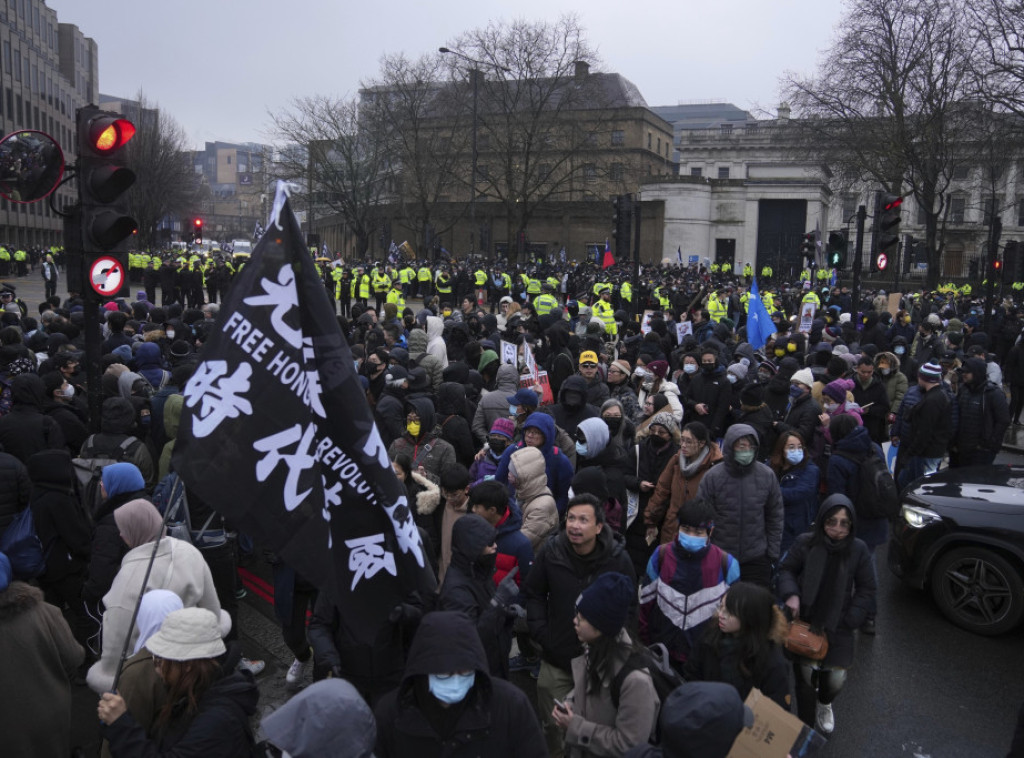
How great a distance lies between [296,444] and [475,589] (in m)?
1.53

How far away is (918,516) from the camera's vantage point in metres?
6.95

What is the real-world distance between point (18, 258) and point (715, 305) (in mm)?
37318

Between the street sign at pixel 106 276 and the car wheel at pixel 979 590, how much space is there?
22.1ft

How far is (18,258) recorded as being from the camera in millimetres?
41812

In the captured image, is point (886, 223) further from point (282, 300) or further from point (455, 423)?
point (282, 300)

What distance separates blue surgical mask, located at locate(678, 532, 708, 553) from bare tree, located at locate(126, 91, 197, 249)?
4714 centimetres

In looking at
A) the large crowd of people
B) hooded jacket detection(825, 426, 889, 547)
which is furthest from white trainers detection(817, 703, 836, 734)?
hooded jacket detection(825, 426, 889, 547)

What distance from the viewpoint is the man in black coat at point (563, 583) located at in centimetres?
434

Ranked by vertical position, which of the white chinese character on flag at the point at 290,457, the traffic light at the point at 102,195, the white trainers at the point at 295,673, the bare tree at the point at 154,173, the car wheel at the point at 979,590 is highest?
the bare tree at the point at 154,173

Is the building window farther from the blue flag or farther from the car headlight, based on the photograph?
the car headlight

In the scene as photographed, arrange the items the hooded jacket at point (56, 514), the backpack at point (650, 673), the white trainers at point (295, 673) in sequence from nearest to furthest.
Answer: the backpack at point (650, 673)
the hooded jacket at point (56, 514)
the white trainers at point (295, 673)

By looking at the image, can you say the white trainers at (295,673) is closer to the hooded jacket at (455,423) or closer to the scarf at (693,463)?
the hooded jacket at (455,423)

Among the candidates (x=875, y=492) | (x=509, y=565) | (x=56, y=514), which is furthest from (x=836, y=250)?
(x=56, y=514)

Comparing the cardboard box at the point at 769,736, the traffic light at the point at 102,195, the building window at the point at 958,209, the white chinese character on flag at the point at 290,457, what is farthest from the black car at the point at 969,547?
the building window at the point at 958,209
